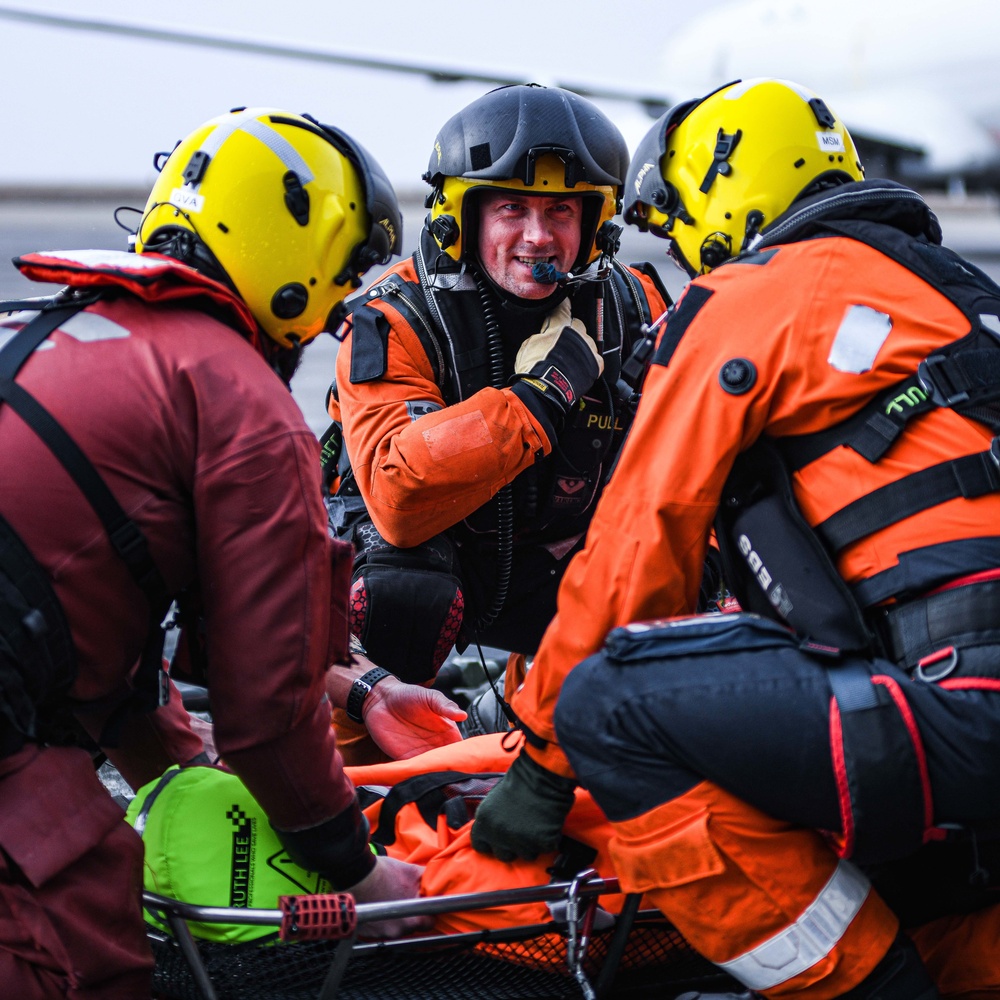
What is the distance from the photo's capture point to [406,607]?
3.60 metres

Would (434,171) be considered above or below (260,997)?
above

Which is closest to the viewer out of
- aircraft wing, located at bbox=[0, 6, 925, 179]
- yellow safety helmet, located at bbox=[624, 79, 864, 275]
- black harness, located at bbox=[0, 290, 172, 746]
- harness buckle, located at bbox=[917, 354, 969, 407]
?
black harness, located at bbox=[0, 290, 172, 746]

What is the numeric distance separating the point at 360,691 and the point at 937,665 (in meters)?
1.85

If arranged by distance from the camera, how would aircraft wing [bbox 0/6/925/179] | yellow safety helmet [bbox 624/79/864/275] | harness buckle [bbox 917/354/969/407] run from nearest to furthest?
harness buckle [bbox 917/354/969/407]
yellow safety helmet [bbox 624/79/864/275]
aircraft wing [bbox 0/6/925/179]

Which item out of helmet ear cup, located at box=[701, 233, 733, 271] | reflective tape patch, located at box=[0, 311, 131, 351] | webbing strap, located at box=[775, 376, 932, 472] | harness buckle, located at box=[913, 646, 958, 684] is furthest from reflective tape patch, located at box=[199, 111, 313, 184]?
harness buckle, located at box=[913, 646, 958, 684]

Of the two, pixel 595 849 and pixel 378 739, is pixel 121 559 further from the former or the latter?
pixel 378 739

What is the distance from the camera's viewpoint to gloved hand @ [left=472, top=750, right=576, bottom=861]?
7.60ft

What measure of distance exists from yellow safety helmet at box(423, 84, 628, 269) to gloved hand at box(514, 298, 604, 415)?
32cm

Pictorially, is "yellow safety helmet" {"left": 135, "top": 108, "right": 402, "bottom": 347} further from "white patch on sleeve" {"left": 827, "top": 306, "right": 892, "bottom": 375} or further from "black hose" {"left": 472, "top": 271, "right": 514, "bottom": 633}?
"black hose" {"left": 472, "top": 271, "right": 514, "bottom": 633}

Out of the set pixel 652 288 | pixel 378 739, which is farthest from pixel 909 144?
pixel 378 739

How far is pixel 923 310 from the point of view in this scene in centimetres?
213

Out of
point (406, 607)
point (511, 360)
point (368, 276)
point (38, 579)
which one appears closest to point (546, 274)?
point (511, 360)

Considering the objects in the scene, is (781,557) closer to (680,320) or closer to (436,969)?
(680,320)

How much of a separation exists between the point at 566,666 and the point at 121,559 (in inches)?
32.6
